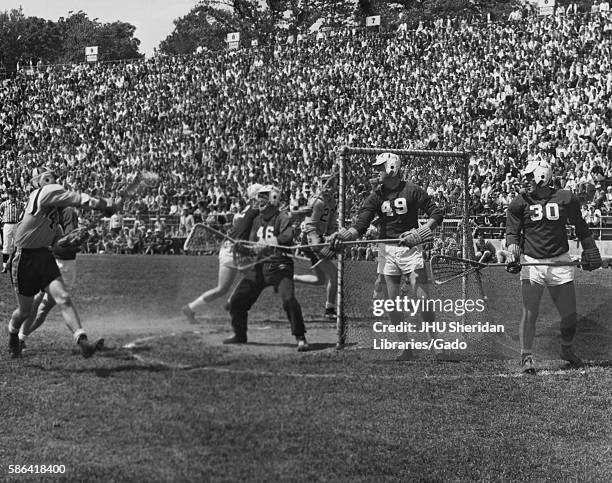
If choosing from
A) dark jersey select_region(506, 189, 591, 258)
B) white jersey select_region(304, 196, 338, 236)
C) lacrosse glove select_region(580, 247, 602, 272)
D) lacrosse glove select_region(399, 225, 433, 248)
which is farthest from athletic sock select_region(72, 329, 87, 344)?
lacrosse glove select_region(580, 247, 602, 272)

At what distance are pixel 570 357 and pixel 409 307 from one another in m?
1.75

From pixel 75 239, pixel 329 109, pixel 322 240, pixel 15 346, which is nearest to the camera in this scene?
pixel 75 239

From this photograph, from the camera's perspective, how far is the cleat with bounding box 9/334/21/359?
8459 millimetres

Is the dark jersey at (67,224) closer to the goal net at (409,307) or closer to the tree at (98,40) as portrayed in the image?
the goal net at (409,307)

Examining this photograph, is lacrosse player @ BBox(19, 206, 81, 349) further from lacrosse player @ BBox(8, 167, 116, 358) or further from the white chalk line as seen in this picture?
the white chalk line

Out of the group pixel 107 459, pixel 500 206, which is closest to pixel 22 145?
pixel 500 206

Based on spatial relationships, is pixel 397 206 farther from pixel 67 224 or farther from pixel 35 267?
pixel 35 267

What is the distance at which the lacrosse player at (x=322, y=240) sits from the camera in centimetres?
650

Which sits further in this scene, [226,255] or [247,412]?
[247,412]

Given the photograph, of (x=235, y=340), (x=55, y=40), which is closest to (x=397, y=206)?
(x=235, y=340)

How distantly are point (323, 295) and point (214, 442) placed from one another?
214 centimetres

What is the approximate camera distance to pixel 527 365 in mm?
8266

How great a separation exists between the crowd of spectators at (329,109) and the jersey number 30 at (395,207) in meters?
12.5

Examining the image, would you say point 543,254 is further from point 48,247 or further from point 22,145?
point 22,145
